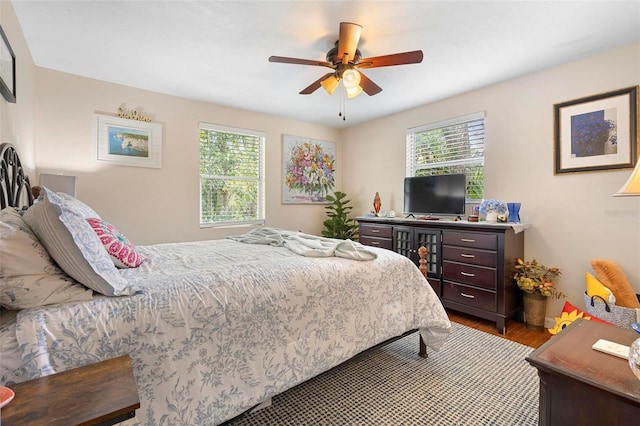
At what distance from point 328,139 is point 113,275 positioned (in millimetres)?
4131

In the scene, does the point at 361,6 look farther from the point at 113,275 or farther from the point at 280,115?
the point at 280,115

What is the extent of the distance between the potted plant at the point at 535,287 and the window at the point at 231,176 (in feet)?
10.5

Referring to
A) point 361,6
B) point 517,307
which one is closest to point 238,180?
point 361,6

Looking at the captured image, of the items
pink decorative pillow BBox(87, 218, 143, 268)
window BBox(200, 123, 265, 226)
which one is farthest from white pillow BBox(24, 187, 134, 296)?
window BBox(200, 123, 265, 226)

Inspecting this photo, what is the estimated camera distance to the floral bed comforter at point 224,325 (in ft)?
3.22

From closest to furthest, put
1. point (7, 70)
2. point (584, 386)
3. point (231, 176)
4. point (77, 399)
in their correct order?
1. point (77, 399)
2. point (584, 386)
3. point (7, 70)
4. point (231, 176)

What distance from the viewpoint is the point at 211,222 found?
3775mm

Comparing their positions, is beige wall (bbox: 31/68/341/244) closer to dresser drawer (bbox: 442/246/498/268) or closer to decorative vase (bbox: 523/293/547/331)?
dresser drawer (bbox: 442/246/498/268)

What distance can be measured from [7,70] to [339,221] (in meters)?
3.68

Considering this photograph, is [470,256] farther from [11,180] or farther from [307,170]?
[11,180]

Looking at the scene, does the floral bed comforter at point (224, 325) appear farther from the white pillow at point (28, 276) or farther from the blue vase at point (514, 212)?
the blue vase at point (514, 212)

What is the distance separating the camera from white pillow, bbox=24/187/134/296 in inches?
41.1

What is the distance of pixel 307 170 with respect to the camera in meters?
4.62

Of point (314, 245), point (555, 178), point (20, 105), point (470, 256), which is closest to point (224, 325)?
point (314, 245)
